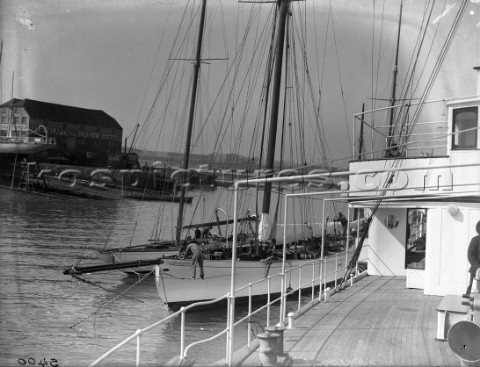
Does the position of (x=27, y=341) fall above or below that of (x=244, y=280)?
below

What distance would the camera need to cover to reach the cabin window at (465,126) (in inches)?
416

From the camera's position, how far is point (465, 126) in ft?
35.5

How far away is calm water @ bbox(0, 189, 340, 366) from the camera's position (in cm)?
1507

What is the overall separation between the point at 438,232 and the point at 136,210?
Result: 41.8 meters

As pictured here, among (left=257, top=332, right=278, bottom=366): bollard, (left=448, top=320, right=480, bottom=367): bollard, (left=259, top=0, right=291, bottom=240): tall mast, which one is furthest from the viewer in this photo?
(left=259, top=0, right=291, bottom=240): tall mast

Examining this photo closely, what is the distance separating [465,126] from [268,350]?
6604mm

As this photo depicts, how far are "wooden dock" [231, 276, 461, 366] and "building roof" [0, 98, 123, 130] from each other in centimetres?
2294

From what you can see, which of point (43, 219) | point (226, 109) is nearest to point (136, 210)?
point (43, 219)

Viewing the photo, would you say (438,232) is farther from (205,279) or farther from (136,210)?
(136,210)

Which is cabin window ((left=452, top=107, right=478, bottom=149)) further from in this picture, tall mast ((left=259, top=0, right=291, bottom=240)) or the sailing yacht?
tall mast ((left=259, top=0, right=291, bottom=240))

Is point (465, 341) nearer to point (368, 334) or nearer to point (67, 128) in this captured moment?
point (368, 334)

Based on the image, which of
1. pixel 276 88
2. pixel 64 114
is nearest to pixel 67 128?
pixel 64 114

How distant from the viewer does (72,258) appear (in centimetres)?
3281

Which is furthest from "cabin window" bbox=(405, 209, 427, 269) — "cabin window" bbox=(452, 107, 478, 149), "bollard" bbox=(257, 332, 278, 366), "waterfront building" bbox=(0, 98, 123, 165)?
"waterfront building" bbox=(0, 98, 123, 165)
